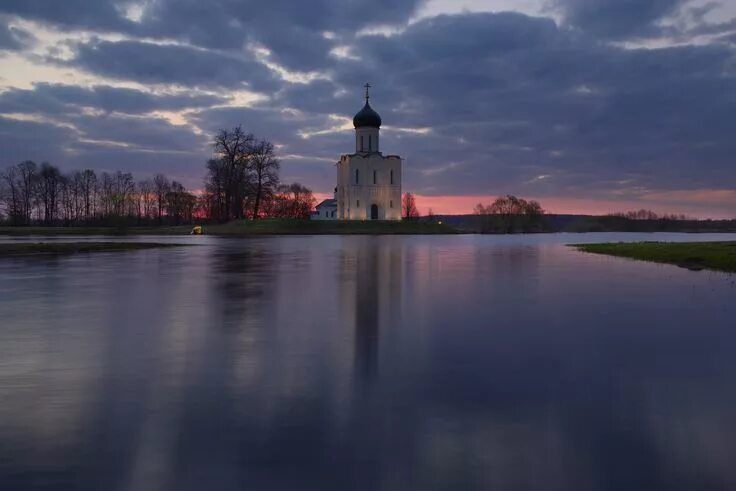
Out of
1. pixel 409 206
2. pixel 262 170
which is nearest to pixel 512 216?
pixel 409 206

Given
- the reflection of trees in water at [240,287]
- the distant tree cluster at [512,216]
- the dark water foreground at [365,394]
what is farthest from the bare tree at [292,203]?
the dark water foreground at [365,394]

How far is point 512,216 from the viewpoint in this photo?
147 meters

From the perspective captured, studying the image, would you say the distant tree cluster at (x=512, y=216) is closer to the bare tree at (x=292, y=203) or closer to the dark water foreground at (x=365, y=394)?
the bare tree at (x=292, y=203)

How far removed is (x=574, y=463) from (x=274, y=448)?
2.67 meters

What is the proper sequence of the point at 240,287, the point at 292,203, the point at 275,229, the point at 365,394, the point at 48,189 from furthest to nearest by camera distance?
the point at 292,203 < the point at 48,189 < the point at 275,229 < the point at 240,287 < the point at 365,394

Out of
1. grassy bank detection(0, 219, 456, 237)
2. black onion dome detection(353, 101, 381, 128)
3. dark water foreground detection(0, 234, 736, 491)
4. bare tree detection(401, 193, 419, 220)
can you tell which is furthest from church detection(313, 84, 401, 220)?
dark water foreground detection(0, 234, 736, 491)

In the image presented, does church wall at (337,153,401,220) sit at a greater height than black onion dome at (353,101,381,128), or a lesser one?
lesser

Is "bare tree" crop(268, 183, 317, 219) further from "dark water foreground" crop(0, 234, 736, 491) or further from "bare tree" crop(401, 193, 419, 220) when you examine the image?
"dark water foreground" crop(0, 234, 736, 491)

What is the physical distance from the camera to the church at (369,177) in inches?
4230

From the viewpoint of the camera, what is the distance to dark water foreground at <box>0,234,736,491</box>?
4.93m

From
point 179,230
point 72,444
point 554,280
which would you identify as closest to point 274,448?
point 72,444

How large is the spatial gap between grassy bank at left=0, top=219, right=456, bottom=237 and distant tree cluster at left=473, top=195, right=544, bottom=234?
121 ft

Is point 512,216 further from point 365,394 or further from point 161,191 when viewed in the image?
point 365,394

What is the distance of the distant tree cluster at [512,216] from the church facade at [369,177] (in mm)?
38199
